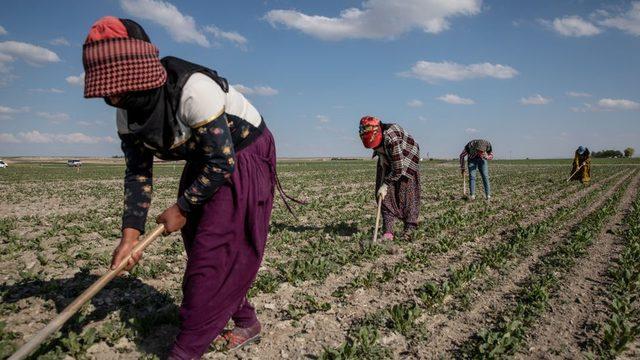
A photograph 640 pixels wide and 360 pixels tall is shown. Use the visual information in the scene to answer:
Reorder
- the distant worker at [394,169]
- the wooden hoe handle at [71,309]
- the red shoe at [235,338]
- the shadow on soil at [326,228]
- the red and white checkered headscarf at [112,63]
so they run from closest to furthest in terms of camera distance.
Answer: the red and white checkered headscarf at [112,63] → the wooden hoe handle at [71,309] → the red shoe at [235,338] → the distant worker at [394,169] → the shadow on soil at [326,228]

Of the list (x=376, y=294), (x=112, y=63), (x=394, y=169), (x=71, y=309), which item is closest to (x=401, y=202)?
(x=394, y=169)

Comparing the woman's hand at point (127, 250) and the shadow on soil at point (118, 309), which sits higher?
the woman's hand at point (127, 250)

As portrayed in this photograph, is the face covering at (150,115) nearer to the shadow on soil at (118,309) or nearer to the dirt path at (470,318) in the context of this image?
the shadow on soil at (118,309)

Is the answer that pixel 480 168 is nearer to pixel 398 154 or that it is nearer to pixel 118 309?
pixel 398 154

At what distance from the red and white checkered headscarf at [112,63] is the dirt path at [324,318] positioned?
209cm

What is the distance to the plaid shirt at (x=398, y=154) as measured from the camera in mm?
6531

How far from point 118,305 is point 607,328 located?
176 inches

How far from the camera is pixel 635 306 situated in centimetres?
436

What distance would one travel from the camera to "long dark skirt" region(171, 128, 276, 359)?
2635 millimetres

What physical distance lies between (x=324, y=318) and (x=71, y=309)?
2.22 m

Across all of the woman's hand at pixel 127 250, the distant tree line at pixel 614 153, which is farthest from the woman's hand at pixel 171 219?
the distant tree line at pixel 614 153

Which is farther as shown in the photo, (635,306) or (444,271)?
(444,271)

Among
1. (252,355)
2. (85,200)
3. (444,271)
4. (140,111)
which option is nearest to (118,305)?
(252,355)

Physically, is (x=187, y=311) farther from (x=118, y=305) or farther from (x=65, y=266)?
(x=65, y=266)
